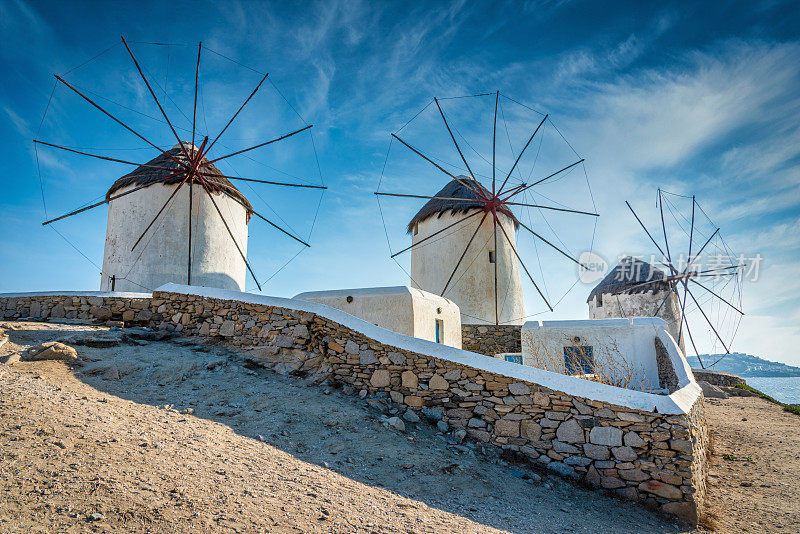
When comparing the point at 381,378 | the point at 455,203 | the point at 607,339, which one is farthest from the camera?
the point at 455,203

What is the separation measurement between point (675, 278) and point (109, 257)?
2050cm

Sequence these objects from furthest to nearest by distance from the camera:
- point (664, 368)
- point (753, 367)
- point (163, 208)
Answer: point (753, 367), point (163, 208), point (664, 368)

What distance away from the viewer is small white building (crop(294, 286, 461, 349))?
29.9 feet

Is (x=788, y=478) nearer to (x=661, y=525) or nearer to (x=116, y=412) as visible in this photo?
(x=661, y=525)

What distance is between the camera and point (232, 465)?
384cm

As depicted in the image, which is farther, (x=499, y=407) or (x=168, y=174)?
(x=168, y=174)

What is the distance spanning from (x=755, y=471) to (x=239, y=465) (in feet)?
24.9

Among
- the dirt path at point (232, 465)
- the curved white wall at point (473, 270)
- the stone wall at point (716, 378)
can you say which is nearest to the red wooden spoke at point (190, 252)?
the dirt path at point (232, 465)

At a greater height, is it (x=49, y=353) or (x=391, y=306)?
(x=391, y=306)

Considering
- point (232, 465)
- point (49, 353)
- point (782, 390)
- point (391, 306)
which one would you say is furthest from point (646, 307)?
point (782, 390)

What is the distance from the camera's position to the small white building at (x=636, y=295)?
→ 2008cm

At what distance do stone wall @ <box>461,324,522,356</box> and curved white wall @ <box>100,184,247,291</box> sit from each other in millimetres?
7552

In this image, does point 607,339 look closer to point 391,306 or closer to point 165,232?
point 391,306

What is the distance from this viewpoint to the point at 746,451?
27.1ft
